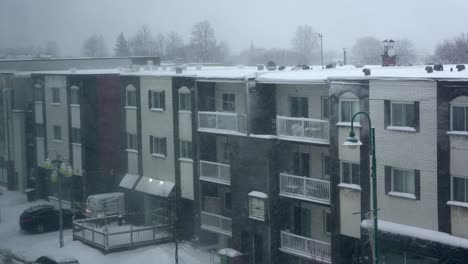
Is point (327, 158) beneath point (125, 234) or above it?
above

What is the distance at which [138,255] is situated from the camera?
76.4 feet

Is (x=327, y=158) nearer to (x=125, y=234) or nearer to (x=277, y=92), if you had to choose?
(x=277, y=92)

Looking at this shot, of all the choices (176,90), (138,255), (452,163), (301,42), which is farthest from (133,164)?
(301,42)

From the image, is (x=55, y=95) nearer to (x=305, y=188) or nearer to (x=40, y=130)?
(x=40, y=130)

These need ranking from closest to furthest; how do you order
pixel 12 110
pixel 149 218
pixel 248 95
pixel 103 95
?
pixel 248 95 → pixel 149 218 → pixel 103 95 → pixel 12 110

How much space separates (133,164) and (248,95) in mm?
8546

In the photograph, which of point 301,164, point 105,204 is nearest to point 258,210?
point 301,164

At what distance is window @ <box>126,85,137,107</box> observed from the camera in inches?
1128

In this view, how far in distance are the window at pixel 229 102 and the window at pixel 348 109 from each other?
642 cm

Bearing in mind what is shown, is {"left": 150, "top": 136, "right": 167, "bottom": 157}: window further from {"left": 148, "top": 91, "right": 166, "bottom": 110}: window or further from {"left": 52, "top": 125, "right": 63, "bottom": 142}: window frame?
{"left": 52, "top": 125, "right": 63, "bottom": 142}: window frame

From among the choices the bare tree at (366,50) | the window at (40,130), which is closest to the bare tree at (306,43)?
the bare tree at (366,50)

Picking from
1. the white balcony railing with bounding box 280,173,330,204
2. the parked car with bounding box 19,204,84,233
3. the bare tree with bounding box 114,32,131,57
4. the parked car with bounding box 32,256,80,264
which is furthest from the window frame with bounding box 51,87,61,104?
the bare tree with bounding box 114,32,131,57

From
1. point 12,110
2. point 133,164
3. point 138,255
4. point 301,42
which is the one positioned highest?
point 301,42

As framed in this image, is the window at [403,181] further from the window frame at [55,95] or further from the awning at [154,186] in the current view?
the window frame at [55,95]
